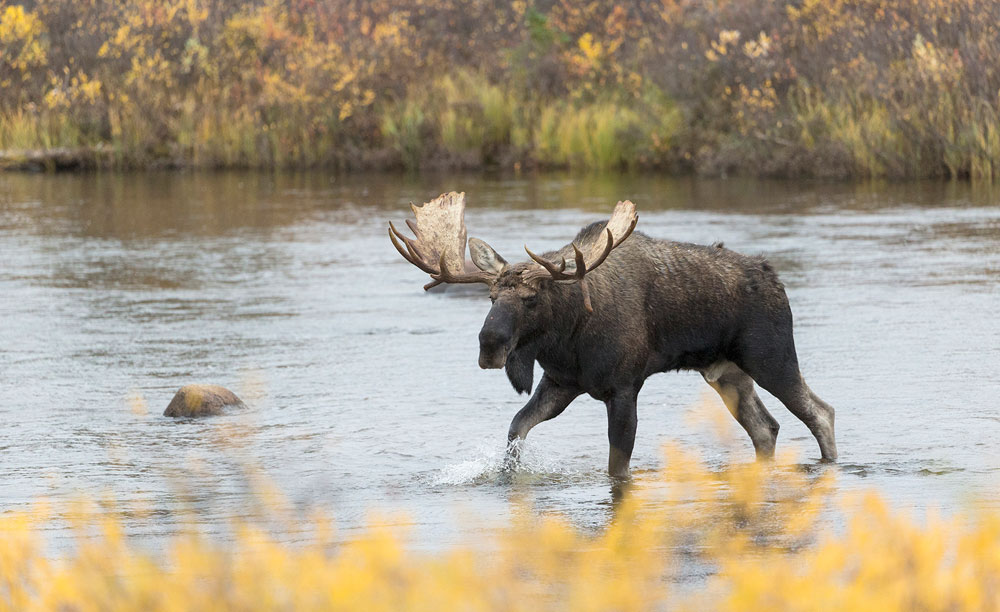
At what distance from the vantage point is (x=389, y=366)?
37.9 feet

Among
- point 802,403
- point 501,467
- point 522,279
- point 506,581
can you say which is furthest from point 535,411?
point 506,581

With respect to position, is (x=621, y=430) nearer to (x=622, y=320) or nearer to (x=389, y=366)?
(x=622, y=320)

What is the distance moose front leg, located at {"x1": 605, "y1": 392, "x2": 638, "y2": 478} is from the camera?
25.8 feet

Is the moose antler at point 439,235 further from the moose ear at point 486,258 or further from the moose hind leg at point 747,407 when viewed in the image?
the moose hind leg at point 747,407

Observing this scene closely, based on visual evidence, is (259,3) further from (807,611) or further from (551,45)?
(807,611)

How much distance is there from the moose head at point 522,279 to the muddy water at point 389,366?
78cm

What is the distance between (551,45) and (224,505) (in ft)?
89.7

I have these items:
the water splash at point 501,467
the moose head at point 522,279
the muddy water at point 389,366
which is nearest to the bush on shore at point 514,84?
the muddy water at point 389,366

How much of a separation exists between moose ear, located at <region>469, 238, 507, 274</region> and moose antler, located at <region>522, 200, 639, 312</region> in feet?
0.68

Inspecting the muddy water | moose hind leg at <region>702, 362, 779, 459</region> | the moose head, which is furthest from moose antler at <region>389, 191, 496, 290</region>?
moose hind leg at <region>702, 362, 779, 459</region>

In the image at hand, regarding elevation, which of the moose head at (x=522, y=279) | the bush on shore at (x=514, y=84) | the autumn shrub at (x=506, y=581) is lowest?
the autumn shrub at (x=506, y=581)

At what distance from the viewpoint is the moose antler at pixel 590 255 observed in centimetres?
743

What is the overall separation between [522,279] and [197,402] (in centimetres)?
310

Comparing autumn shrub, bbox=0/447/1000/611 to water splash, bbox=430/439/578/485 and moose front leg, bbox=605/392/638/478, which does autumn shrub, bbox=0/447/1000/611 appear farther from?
water splash, bbox=430/439/578/485
